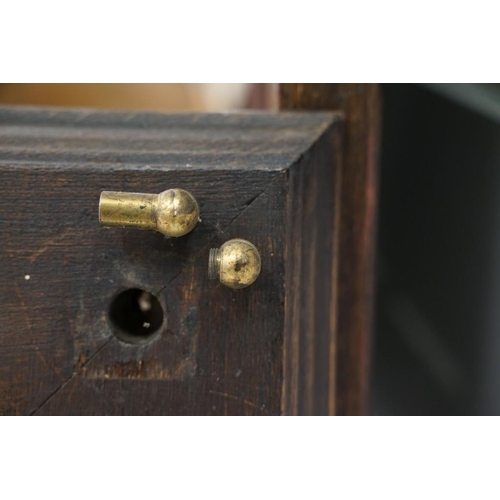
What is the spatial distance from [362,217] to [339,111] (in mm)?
90

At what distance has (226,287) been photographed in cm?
37

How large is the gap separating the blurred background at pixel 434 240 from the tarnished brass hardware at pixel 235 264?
0.27m

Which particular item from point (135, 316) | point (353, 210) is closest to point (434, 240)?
point (353, 210)

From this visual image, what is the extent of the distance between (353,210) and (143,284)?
0.21m

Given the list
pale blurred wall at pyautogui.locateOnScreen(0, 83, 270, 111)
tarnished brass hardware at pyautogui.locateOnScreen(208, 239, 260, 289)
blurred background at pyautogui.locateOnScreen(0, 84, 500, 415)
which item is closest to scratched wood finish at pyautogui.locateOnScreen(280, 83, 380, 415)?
blurred background at pyautogui.locateOnScreen(0, 84, 500, 415)

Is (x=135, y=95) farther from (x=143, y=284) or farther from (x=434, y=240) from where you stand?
(x=143, y=284)

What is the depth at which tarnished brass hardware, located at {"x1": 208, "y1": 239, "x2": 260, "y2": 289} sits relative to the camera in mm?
344

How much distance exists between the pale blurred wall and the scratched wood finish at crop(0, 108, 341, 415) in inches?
18.5

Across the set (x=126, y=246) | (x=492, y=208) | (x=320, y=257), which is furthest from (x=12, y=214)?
(x=492, y=208)

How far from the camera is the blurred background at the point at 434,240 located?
2.07ft

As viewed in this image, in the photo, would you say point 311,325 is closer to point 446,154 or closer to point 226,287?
point 226,287

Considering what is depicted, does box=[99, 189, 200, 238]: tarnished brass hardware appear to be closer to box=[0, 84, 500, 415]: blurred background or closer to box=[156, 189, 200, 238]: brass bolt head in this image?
box=[156, 189, 200, 238]: brass bolt head

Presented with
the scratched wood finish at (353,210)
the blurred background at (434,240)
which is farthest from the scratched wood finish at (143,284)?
the blurred background at (434,240)

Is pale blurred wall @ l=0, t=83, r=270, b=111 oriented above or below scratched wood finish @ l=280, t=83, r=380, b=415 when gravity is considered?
above
